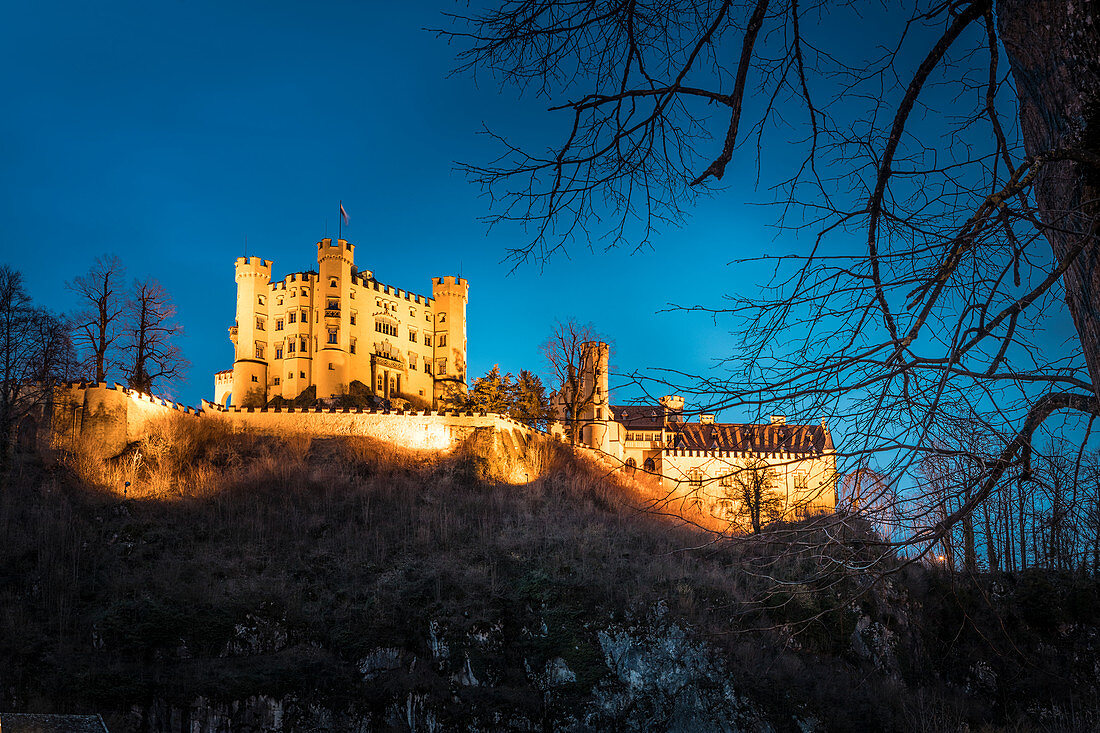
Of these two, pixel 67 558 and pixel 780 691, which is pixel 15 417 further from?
pixel 780 691

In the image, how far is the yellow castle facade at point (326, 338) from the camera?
53.5m

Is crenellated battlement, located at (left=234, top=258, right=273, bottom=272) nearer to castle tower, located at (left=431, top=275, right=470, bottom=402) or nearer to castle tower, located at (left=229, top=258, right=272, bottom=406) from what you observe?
castle tower, located at (left=229, top=258, right=272, bottom=406)

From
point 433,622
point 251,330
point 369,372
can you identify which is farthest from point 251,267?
point 433,622

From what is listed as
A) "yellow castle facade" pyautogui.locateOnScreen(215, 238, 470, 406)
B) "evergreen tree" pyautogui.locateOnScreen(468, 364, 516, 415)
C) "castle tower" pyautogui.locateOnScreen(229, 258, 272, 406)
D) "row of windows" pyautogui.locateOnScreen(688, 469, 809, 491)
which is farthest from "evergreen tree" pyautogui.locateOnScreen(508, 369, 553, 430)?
"row of windows" pyautogui.locateOnScreen(688, 469, 809, 491)

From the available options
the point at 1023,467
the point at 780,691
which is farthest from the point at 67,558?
the point at 1023,467

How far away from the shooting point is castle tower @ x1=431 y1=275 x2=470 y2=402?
6062cm

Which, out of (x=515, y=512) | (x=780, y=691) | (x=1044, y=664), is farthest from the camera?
(x=515, y=512)

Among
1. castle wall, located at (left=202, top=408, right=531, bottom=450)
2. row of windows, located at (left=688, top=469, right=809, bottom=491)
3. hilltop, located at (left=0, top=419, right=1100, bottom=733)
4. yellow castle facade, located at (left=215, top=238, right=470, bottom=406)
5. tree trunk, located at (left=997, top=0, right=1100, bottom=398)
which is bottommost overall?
hilltop, located at (left=0, top=419, right=1100, bottom=733)

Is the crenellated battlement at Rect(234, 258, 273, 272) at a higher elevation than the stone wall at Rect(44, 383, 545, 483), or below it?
higher

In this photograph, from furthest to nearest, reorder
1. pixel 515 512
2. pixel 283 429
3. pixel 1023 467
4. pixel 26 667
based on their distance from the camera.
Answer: pixel 283 429 < pixel 515 512 < pixel 26 667 < pixel 1023 467

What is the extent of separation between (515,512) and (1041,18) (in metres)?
31.2

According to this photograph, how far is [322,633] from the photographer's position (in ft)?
73.8

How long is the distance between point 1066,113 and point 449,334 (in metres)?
59.7

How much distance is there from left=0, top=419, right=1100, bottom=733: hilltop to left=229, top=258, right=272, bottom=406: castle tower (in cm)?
2017
